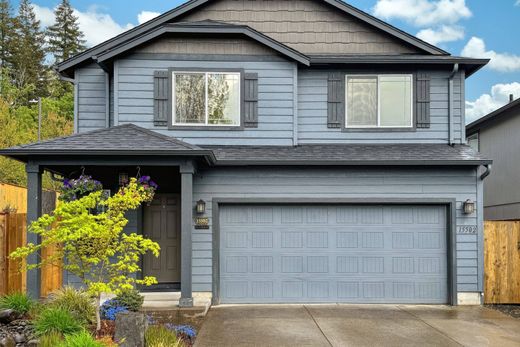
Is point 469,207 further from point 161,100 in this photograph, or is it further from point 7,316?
point 7,316

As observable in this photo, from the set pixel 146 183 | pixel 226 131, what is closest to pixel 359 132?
pixel 226 131

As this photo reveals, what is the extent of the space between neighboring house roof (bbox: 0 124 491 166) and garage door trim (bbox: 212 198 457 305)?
827 mm

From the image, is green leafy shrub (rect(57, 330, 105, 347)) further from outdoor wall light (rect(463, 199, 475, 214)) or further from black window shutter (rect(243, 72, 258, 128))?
outdoor wall light (rect(463, 199, 475, 214))

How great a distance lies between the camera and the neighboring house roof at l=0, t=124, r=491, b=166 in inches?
344

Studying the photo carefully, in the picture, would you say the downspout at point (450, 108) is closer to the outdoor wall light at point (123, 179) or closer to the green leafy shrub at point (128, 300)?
the outdoor wall light at point (123, 179)

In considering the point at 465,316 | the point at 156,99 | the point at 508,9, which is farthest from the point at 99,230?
the point at 508,9

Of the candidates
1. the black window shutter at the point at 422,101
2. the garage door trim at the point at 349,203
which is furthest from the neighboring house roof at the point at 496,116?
the garage door trim at the point at 349,203

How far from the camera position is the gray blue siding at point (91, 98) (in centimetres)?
1096

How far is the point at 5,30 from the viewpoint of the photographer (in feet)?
122

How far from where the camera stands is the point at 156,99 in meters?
10.5

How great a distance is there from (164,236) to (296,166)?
10.4ft

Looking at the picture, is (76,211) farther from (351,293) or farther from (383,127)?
(383,127)

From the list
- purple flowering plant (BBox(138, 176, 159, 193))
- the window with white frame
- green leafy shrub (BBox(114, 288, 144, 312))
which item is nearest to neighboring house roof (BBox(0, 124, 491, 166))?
purple flowering plant (BBox(138, 176, 159, 193))

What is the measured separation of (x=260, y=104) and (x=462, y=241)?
5.08 m
